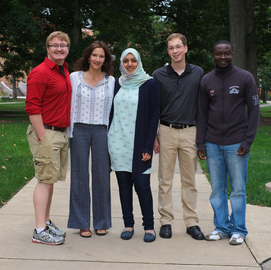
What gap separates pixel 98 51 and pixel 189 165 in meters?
1.52

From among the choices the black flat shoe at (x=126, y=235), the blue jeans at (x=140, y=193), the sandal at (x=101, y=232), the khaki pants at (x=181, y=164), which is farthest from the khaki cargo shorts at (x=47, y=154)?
the khaki pants at (x=181, y=164)

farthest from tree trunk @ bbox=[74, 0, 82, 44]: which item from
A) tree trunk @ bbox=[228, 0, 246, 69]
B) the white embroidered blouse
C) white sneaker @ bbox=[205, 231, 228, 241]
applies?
white sneaker @ bbox=[205, 231, 228, 241]

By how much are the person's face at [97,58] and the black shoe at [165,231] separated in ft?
5.97

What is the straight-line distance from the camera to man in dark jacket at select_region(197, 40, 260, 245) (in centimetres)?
396

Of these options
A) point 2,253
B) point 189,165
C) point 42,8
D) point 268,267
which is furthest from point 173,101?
point 42,8

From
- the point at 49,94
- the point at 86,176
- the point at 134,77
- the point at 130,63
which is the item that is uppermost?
the point at 130,63

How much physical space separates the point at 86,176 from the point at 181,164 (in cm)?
102

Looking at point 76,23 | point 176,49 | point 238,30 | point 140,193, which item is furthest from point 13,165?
point 76,23

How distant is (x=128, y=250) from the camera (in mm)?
3893

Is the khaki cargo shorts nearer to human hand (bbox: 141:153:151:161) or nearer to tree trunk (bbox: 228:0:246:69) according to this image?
human hand (bbox: 141:153:151:161)

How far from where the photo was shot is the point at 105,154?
4219 mm

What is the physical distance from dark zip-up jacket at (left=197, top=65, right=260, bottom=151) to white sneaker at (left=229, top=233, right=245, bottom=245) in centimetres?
91

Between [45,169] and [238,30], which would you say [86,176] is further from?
[238,30]

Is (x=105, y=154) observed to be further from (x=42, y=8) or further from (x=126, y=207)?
(x=42, y=8)
